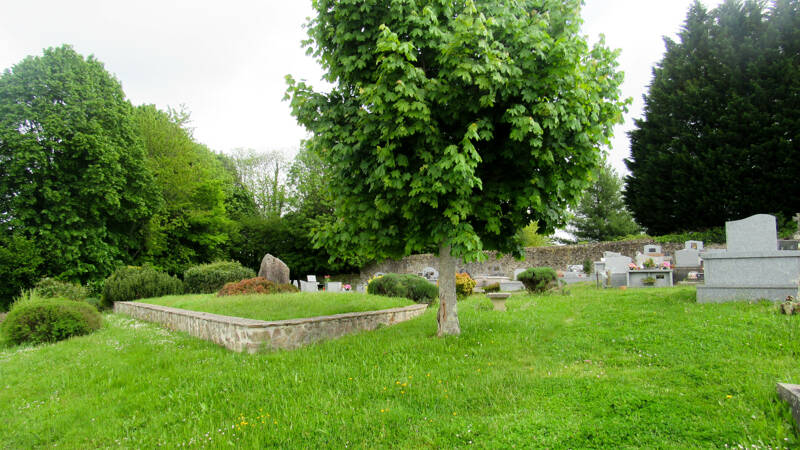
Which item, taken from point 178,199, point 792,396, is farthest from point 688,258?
point 178,199

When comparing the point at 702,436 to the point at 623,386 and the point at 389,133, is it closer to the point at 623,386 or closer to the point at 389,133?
the point at 623,386

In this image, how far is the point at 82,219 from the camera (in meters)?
18.3

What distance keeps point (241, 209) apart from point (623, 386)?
32.3m

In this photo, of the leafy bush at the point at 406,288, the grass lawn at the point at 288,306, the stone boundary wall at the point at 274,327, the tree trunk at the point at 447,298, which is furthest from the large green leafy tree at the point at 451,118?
the leafy bush at the point at 406,288

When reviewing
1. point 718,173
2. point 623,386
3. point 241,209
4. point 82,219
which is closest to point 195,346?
point 623,386

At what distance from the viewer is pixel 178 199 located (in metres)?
25.3

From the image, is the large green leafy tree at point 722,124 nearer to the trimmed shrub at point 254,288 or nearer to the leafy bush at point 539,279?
the leafy bush at point 539,279

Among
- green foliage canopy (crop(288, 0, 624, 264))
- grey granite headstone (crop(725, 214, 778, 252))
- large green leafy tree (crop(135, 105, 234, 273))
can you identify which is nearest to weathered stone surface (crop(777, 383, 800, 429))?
green foliage canopy (crop(288, 0, 624, 264))

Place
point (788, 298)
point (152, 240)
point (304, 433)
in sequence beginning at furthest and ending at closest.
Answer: point (152, 240) < point (788, 298) < point (304, 433)

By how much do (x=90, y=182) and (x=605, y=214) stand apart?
34.2 metres

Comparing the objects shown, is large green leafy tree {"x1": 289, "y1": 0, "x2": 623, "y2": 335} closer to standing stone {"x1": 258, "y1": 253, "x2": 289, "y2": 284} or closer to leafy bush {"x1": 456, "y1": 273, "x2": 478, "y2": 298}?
leafy bush {"x1": 456, "y1": 273, "x2": 478, "y2": 298}

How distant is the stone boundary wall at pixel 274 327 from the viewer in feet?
21.3

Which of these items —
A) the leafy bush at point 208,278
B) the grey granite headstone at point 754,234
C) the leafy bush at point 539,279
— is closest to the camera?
the grey granite headstone at point 754,234

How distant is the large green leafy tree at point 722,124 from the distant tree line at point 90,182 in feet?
56.1
